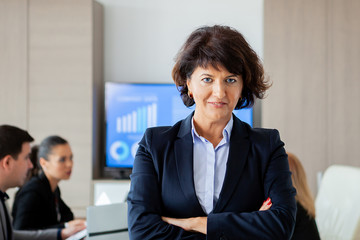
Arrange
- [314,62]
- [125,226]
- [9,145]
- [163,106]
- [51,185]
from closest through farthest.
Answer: [125,226], [9,145], [51,185], [314,62], [163,106]

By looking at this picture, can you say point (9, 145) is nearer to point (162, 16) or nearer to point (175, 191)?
point (175, 191)

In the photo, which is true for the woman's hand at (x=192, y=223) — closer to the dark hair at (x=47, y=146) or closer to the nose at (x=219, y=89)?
the nose at (x=219, y=89)

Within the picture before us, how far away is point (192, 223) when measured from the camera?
1390 millimetres

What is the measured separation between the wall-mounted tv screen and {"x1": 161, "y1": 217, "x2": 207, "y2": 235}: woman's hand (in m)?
3.47

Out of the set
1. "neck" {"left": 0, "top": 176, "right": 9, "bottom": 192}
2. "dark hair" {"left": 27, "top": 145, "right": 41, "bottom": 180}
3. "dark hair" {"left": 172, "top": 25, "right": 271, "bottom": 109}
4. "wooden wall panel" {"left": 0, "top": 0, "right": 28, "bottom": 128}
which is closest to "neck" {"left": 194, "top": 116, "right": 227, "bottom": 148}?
"dark hair" {"left": 172, "top": 25, "right": 271, "bottom": 109}

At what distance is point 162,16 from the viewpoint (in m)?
5.14

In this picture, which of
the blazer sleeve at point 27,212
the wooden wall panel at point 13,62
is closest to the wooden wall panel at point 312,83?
the wooden wall panel at point 13,62

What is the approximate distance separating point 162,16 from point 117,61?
71cm

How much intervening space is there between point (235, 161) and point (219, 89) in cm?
23

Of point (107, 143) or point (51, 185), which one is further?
point (107, 143)

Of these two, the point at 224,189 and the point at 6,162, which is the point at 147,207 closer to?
the point at 224,189

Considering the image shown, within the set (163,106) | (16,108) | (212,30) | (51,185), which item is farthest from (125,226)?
(16,108)

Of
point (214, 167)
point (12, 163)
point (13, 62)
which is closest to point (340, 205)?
point (214, 167)

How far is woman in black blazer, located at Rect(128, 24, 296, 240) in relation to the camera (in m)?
1.40
